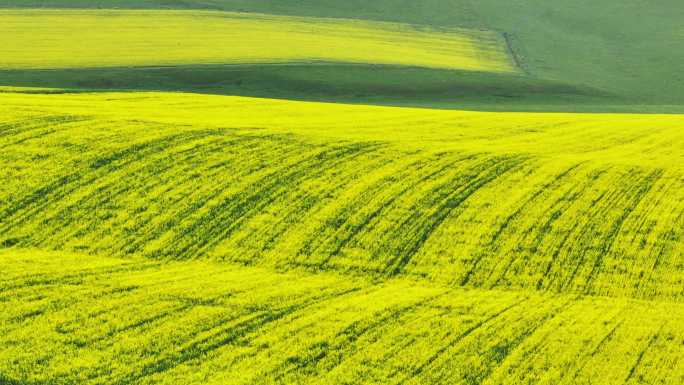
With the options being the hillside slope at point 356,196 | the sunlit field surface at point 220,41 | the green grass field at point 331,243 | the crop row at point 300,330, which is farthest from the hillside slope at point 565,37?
the crop row at point 300,330

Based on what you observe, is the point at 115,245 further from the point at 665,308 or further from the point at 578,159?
the point at 578,159

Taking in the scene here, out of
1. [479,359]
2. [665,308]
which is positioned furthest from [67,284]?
[665,308]

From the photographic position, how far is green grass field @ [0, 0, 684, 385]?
35.1 ft

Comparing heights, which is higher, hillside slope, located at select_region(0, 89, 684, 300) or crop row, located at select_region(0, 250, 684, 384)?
hillside slope, located at select_region(0, 89, 684, 300)

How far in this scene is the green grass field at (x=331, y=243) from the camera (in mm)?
10703

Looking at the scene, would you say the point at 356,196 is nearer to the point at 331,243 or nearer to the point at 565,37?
the point at 331,243

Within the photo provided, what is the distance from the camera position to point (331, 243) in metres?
14.6

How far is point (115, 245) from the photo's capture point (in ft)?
47.3

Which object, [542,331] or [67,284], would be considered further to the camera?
[67,284]

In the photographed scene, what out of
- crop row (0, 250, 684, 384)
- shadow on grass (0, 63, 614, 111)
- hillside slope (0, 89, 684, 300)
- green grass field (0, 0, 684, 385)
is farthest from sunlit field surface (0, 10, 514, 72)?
crop row (0, 250, 684, 384)

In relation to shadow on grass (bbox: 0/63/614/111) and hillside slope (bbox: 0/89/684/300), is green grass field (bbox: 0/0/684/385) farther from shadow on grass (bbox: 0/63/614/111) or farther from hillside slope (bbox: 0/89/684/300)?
shadow on grass (bbox: 0/63/614/111)

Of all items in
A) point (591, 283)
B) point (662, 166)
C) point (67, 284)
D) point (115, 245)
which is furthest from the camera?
point (662, 166)

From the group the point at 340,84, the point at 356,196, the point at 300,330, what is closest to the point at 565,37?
the point at 340,84

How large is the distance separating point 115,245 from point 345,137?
7441mm
